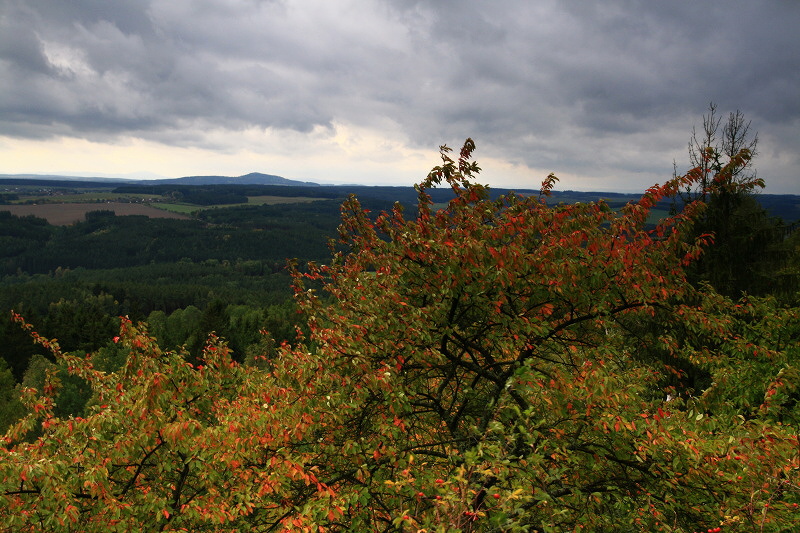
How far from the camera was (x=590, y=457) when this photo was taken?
736 cm

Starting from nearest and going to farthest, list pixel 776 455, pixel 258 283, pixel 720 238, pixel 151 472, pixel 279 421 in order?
pixel 776 455 < pixel 279 421 < pixel 151 472 < pixel 720 238 < pixel 258 283

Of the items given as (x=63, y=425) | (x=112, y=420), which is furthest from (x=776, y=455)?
(x=63, y=425)

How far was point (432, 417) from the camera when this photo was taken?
910 centimetres

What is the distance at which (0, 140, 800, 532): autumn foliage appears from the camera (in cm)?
643

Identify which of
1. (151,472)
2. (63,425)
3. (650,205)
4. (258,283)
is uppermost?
(650,205)

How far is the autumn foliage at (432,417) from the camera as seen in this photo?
21.1 feet

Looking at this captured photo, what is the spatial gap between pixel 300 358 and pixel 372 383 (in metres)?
1.74

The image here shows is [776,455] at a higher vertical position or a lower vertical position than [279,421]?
higher

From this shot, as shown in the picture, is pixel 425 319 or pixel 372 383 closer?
pixel 372 383

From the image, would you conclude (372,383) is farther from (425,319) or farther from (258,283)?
(258,283)

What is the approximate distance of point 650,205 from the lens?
8.08m

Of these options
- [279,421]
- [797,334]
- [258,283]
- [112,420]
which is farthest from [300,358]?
[258,283]

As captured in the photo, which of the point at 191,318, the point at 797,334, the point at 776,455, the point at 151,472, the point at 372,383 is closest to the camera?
the point at 776,455

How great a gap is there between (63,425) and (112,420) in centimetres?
121
